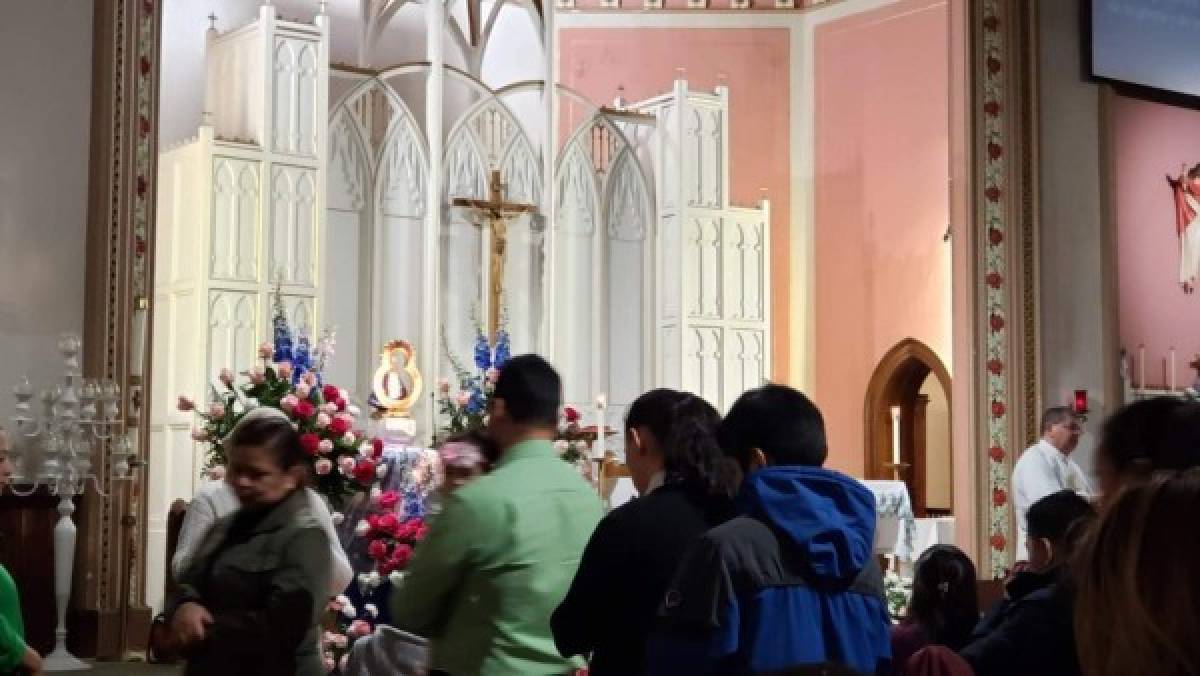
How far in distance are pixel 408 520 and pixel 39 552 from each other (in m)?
2.15

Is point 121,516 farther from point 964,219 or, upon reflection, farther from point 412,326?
point 964,219

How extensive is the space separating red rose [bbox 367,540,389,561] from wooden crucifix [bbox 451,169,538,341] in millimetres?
5817

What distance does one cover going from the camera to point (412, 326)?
12.1 meters

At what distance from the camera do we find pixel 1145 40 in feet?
39.8

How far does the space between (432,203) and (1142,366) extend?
5210mm

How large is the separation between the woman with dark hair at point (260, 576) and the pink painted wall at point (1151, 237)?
33.2ft

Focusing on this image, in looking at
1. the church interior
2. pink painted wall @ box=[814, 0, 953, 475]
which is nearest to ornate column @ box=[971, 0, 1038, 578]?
the church interior

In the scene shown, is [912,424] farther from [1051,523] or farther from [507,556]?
[507,556]

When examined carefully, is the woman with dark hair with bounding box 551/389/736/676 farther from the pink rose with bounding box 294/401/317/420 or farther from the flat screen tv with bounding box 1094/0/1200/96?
the flat screen tv with bounding box 1094/0/1200/96

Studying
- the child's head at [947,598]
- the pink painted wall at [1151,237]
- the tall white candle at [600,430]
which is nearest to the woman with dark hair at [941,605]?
the child's head at [947,598]

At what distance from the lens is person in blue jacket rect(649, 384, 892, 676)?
111 inches

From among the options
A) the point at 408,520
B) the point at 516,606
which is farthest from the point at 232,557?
the point at 408,520

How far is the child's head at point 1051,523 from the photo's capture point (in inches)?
129

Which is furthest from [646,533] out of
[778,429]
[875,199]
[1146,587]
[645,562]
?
[875,199]
